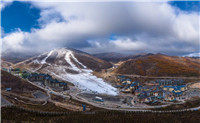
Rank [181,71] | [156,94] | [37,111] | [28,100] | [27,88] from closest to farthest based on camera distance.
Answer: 1. [37,111]
2. [28,100]
3. [27,88]
4. [156,94]
5. [181,71]

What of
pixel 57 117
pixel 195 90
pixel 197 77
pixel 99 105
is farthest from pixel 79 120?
pixel 197 77

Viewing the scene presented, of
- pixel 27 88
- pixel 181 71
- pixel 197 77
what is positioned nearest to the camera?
pixel 27 88

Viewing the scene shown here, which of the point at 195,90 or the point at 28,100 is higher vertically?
the point at 195,90

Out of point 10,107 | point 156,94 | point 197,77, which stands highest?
point 197,77

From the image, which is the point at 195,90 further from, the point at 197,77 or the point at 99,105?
the point at 99,105

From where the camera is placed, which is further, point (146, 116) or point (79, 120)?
point (146, 116)

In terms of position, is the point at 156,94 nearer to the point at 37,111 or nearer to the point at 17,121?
the point at 37,111

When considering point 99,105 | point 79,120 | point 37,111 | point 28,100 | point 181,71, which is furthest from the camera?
Answer: point 181,71

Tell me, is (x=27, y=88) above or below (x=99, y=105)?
above

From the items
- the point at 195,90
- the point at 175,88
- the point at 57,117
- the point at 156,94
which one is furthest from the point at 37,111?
the point at 195,90
